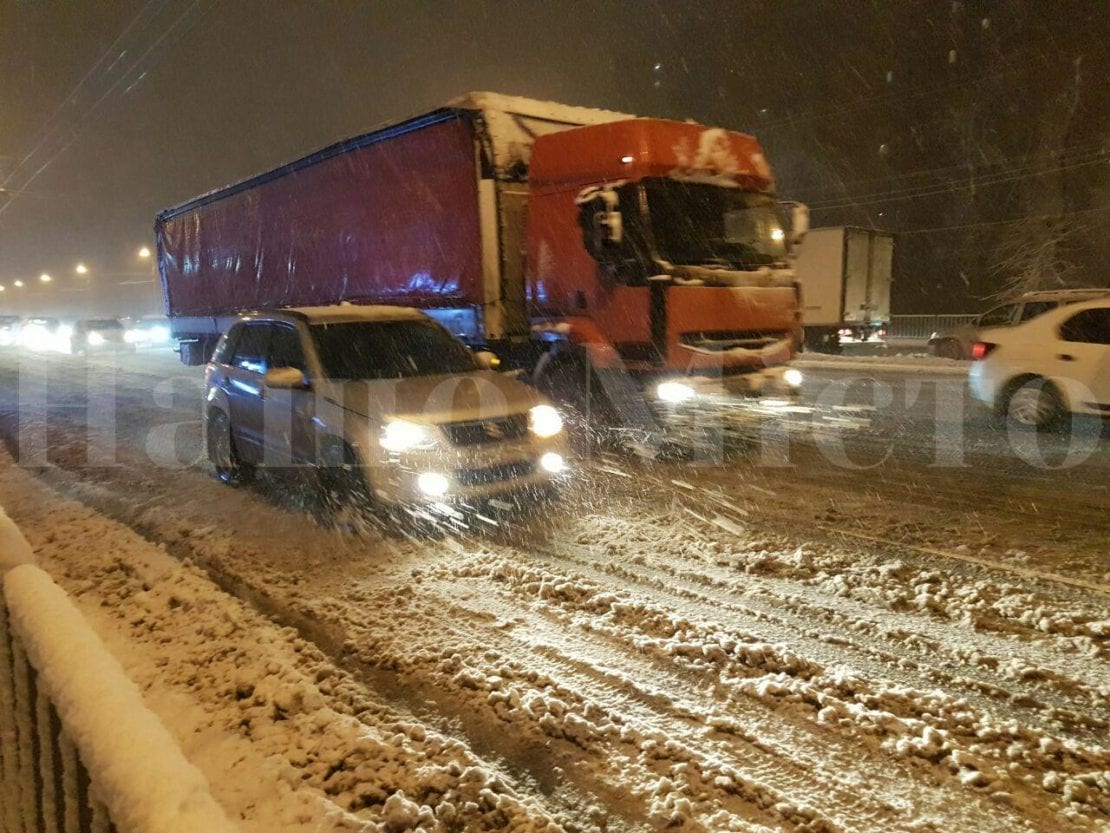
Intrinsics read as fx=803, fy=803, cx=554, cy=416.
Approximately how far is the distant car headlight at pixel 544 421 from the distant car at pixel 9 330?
4867cm

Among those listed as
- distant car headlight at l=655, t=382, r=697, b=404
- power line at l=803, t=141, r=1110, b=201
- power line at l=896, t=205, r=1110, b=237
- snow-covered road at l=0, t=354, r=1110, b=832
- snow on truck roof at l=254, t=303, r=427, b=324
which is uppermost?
power line at l=803, t=141, r=1110, b=201

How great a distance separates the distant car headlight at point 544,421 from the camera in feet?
22.2

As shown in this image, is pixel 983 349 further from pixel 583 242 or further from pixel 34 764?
pixel 34 764

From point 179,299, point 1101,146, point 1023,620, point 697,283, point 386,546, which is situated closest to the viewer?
point 1023,620

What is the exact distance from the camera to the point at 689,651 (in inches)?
170

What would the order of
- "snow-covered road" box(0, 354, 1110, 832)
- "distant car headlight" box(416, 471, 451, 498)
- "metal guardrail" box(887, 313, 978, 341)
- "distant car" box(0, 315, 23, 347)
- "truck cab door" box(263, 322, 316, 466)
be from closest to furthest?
"snow-covered road" box(0, 354, 1110, 832), "distant car headlight" box(416, 471, 451, 498), "truck cab door" box(263, 322, 316, 466), "metal guardrail" box(887, 313, 978, 341), "distant car" box(0, 315, 23, 347)

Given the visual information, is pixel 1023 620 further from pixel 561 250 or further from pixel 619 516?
pixel 561 250

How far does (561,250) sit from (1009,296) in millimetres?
33130

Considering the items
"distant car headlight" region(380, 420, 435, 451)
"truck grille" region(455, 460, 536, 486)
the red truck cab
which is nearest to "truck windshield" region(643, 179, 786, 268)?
the red truck cab

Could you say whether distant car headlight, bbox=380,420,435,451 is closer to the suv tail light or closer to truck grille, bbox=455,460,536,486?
truck grille, bbox=455,460,536,486

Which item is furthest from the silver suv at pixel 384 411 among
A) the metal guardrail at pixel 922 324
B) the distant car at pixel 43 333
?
the distant car at pixel 43 333

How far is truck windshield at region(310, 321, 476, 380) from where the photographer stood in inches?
278

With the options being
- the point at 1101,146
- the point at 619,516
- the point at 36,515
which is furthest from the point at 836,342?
the point at 36,515

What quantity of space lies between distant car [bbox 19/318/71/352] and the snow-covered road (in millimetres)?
38861
